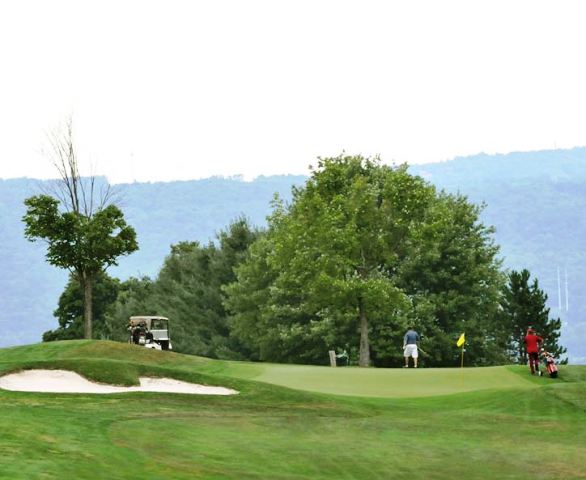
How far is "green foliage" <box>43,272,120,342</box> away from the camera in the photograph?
118856 millimetres

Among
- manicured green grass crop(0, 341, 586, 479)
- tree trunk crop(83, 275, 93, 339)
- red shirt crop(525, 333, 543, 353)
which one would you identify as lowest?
manicured green grass crop(0, 341, 586, 479)

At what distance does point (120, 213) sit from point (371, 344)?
→ 23037 millimetres

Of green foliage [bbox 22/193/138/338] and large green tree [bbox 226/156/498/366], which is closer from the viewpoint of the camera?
green foliage [bbox 22/193/138/338]

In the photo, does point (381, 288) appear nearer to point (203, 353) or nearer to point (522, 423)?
point (522, 423)

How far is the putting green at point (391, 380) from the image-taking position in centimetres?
3684

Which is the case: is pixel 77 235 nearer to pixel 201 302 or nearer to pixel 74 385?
pixel 74 385

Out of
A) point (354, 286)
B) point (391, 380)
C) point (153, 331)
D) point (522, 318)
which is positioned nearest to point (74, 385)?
point (391, 380)

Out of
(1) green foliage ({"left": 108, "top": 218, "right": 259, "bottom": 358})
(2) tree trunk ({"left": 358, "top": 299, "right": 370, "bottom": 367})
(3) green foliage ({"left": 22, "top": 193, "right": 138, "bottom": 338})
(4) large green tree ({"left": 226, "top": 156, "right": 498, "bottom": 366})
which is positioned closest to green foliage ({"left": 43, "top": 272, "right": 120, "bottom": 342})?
(1) green foliage ({"left": 108, "top": 218, "right": 259, "bottom": 358})

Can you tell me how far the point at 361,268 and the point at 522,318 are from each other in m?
35.0

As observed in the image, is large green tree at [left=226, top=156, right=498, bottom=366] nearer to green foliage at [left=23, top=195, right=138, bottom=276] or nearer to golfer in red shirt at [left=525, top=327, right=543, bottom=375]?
green foliage at [left=23, top=195, right=138, bottom=276]

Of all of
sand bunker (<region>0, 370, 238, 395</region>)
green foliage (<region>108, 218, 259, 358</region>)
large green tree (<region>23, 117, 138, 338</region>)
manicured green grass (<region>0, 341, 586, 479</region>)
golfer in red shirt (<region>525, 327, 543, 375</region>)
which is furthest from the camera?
green foliage (<region>108, 218, 259, 358</region>)

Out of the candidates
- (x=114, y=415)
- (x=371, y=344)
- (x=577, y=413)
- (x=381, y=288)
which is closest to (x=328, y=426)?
(x=114, y=415)

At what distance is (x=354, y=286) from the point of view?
64.4 meters

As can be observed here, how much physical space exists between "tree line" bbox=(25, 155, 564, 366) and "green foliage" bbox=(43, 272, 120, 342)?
0.70 ft
